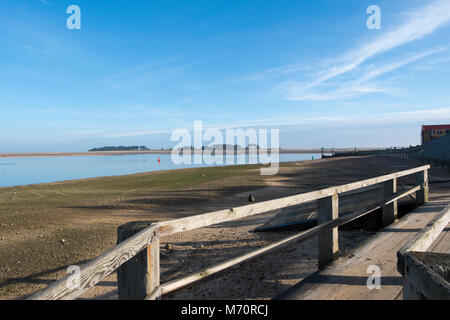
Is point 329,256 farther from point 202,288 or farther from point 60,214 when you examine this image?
point 60,214

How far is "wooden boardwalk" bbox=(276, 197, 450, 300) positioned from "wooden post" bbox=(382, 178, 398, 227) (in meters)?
0.98

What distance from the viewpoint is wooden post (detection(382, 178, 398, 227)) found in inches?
253

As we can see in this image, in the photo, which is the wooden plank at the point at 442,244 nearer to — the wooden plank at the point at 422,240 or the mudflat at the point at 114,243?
the wooden plank at the point at 422,240

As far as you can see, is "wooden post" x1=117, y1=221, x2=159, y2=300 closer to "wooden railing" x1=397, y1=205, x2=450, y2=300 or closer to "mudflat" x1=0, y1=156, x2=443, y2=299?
"mudflat" x1=0, y1=156, x2=443, y2=299

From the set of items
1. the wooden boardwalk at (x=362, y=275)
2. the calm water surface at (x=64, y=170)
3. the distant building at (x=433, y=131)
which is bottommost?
the calm water surface at (x=64, y=170)

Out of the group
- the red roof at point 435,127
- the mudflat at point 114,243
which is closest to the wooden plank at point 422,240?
A: the mudflat at point 114,243

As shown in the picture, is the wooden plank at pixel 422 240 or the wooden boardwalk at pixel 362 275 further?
the wooden boardwalk at pixel 362 275

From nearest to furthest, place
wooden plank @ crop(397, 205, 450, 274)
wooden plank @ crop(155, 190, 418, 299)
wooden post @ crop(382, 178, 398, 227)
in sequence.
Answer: wooden plank @ crop(397, 205, 450, 274)
wooden plank @ crop(155, 190, 418, 299)
wooden post @ crop(382, 178, 398, 227)

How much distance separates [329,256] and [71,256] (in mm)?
5991

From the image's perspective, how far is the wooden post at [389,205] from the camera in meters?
6.41

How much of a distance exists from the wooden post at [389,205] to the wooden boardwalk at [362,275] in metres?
0.98

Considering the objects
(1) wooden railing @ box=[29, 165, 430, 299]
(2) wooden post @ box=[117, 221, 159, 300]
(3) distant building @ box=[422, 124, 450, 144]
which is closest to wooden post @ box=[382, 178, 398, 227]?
(1) wooden railing @ box=[29, 165, 430, 299]
